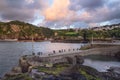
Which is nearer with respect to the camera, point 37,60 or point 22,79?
point 22,79

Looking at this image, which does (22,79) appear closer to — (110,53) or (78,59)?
(78,59)

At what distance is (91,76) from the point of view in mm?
34531

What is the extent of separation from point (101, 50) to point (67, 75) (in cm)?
5871

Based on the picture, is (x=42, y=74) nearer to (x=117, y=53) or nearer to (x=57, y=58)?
(x=57, y=58)

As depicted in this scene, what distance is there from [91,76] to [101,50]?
2231 inches

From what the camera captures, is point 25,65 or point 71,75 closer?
point 71,75

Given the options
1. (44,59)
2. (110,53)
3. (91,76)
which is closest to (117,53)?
(110,53)

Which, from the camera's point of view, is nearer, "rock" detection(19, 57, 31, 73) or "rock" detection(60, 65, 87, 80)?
"rock" detection(60, 65, 87, 80)

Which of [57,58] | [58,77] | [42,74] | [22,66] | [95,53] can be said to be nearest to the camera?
[58,77]

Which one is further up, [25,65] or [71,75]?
[71,75]

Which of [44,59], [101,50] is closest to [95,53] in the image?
[101,50]

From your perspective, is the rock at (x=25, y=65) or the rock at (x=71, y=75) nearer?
the rock at (x=71, y=75)

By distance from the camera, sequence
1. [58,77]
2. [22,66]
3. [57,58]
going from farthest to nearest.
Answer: [57,58] < [22,66] < [58,77]

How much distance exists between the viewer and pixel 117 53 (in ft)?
293
